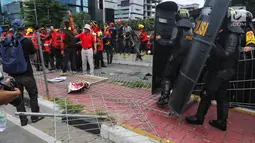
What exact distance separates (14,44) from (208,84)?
3.53 meters

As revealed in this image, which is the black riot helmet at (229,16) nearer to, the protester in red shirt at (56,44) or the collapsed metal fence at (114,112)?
the collapsed metal fence at (114,112)

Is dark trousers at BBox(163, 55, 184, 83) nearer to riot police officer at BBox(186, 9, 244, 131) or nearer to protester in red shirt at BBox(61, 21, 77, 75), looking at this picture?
riot police officer at BBox(186, 9, 244, 131)

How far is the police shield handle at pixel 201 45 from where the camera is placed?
8.80 feet

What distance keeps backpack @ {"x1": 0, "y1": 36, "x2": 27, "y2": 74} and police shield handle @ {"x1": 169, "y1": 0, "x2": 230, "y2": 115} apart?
2917 mm

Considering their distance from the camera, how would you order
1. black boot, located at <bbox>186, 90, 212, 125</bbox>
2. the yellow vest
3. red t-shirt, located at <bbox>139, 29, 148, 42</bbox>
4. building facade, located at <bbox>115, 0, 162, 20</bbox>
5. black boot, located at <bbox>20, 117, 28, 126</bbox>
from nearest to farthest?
black boot, located at <bbox>186, 90, 212, 125</bbox> → black boot, located at <bbox>20, 117, 28, 126</bbox> → the yellow vest → red t-shirt, located at <bbox>139, 29, 148, 42</bbox> → building facade, located at <bbox>115, 0, 162, 20</bbox>

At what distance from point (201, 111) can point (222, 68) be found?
822mm

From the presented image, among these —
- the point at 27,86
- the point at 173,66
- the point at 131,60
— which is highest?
the point at 173,66

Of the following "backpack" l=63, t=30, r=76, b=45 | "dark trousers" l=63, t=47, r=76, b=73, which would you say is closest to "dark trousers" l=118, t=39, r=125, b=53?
"dark trousers" l=63, t=47, r=76, b=73

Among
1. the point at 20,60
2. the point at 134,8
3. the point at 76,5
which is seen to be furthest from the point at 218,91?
the point at 134,8

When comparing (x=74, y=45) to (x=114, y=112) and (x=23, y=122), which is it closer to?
(x=23, y=122)

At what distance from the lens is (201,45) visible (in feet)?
9.36

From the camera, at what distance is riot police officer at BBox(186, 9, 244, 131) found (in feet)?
10.2

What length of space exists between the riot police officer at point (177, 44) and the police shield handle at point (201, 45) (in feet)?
2.59

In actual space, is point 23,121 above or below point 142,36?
below
